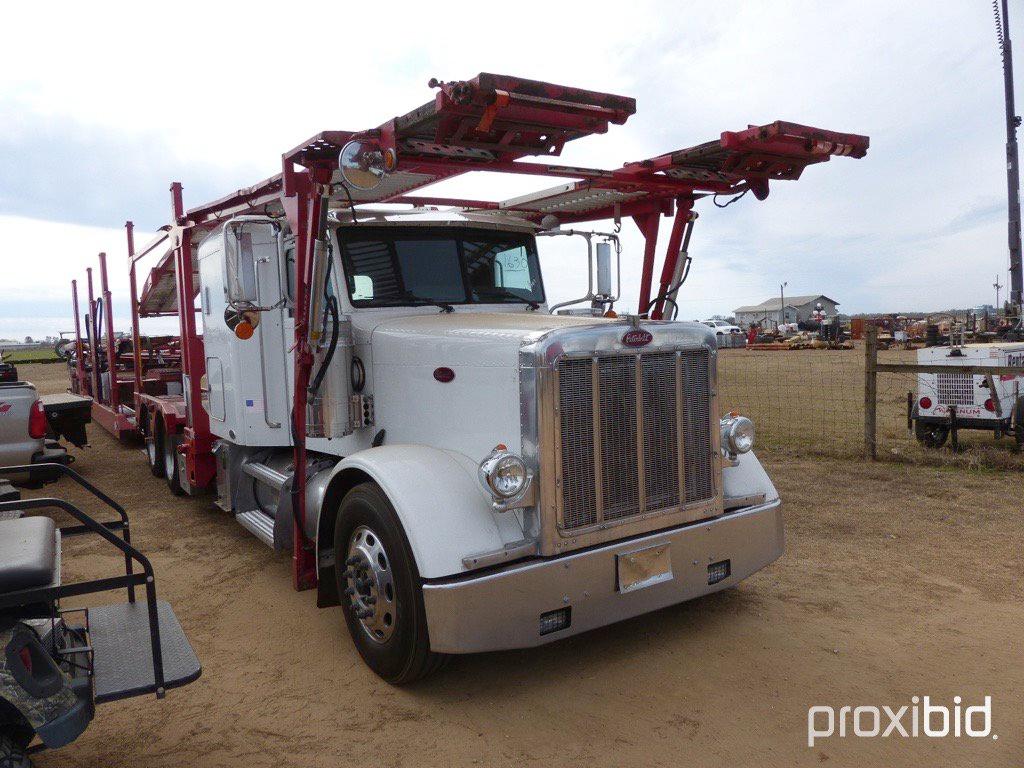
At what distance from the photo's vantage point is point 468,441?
4016 mm

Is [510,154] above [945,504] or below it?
above

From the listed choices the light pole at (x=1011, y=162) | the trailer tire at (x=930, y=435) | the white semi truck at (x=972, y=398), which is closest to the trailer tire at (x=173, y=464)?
the white semi truck at (x=972, y=398)

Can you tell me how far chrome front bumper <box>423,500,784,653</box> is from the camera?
336 cm

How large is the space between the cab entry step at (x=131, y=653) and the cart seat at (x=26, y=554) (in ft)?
1.45

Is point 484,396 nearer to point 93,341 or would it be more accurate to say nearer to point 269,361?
point 269,361

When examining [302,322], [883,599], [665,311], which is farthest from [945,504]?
[302,322]

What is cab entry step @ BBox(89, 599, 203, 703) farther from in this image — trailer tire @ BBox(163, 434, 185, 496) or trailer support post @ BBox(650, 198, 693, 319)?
trailer tire @ BBox(163, 434, 185, 496)

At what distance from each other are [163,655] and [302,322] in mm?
2094

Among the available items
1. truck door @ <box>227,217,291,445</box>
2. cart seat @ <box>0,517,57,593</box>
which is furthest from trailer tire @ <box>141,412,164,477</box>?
Answer: cart seat @ <box>0,517,57,593</box>

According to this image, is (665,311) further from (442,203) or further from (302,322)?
(302,322)

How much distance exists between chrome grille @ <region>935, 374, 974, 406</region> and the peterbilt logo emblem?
6.80 metres

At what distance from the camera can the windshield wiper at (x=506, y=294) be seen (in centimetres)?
521

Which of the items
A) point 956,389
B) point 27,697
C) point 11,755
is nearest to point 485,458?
point 27,697

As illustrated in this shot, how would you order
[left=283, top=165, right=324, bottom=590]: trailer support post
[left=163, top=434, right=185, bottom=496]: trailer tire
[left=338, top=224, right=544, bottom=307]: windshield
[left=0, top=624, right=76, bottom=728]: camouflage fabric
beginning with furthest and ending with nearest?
[left=163, top=434, right=185, bottom=496]: trailer tire
[left=338, top=224, right=544, bottom=307]: windshield
[left=283, top=165, right=324, bottom=590]: trailer support post
[left=0, top=624, right=76, bottom=728]: camouflage fabric
